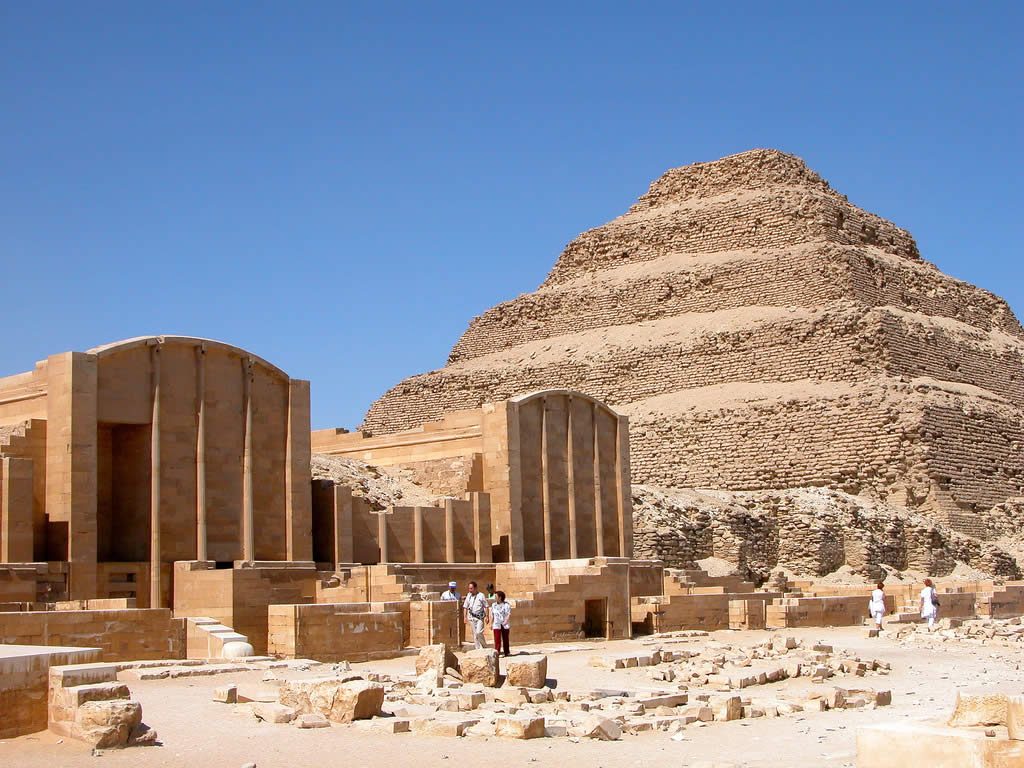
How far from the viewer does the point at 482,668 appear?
12.4 metres

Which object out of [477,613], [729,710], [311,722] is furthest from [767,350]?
[311,722]

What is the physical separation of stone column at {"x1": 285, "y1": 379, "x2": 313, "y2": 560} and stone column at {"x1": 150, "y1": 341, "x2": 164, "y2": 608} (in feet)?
8.26

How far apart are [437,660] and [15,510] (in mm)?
7603

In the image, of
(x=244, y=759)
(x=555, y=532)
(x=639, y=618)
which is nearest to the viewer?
(x=244, y=759)

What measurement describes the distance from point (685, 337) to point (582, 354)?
5377 millimetres

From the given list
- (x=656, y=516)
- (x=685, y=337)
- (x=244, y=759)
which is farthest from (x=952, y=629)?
(x=685, y=337)

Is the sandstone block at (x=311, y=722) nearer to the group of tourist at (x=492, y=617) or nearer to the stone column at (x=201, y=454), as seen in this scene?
the group of tourist at (x=492, y=617)

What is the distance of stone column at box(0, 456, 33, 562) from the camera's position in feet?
57.5

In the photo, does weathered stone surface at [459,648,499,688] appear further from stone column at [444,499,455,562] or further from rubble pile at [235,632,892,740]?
stone column at [444,499,455,562]

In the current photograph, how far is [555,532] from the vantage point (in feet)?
85.3

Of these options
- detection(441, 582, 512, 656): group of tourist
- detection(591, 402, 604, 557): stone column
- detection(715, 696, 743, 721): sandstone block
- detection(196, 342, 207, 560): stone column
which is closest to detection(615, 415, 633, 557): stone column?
detection(591, 402, 604, 557): stone column

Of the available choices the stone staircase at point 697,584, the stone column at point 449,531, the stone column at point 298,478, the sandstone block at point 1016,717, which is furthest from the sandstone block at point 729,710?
the stone staircase at point 697,584

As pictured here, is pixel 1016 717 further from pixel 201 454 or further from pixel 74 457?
pixel 201 454

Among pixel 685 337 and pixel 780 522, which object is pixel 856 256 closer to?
pixel 685 337
